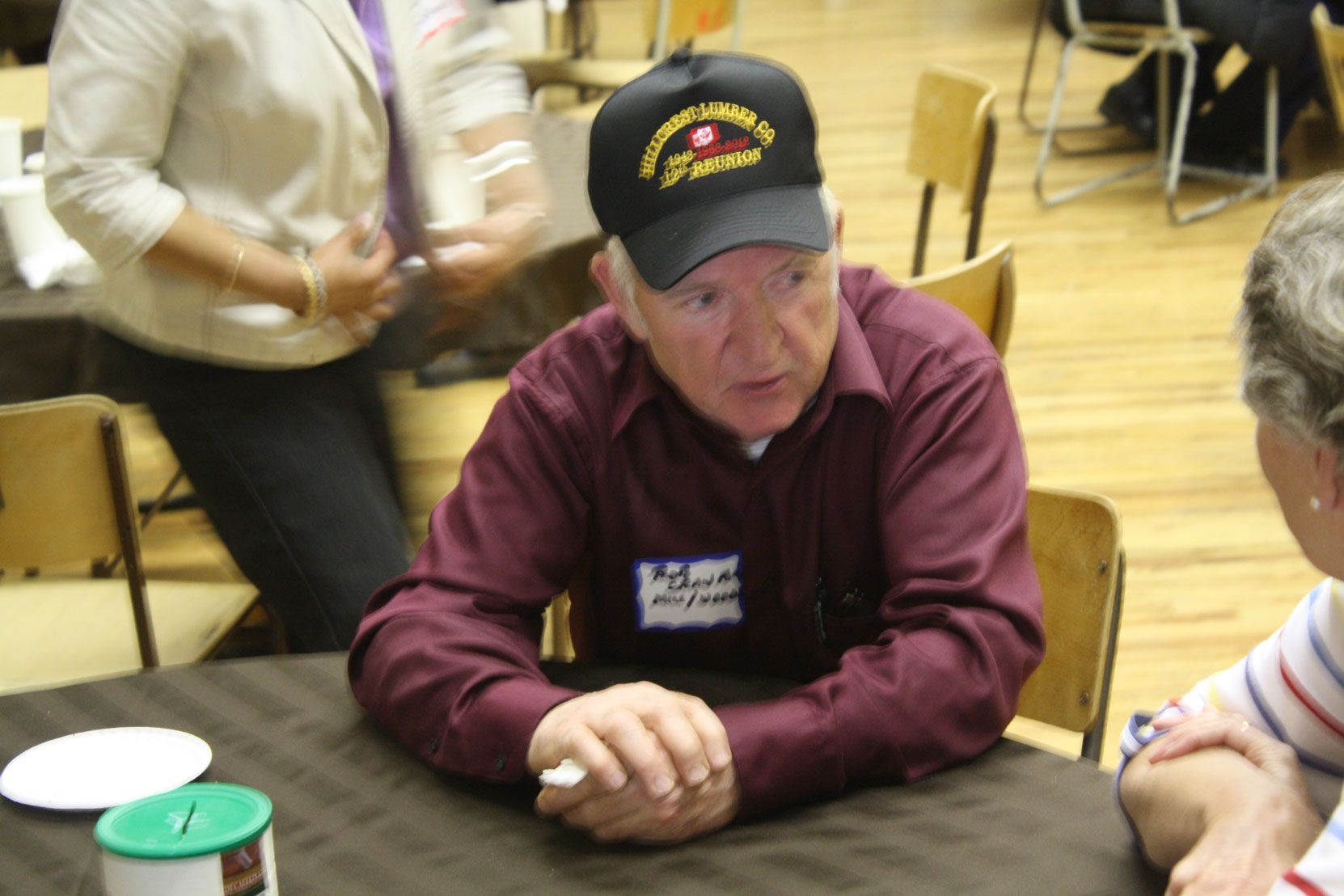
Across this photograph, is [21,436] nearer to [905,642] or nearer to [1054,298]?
[905,642]

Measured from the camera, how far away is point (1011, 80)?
7496 mm

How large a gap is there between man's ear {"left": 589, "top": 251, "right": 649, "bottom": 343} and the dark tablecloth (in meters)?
0.52

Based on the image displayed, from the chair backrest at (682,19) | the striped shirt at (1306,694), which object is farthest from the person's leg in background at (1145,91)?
the striped shirt at (1306,694)

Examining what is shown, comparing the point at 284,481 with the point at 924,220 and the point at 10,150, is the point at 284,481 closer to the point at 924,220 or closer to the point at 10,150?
the point at 10,150

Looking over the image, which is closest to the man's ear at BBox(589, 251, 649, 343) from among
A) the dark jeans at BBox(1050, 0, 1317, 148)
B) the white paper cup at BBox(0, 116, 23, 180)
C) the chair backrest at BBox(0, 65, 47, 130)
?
the white paper cup at BBox(0, 116, 23, 180)

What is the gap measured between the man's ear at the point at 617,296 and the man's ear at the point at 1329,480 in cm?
75

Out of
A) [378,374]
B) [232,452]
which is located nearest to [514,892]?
[232,452]

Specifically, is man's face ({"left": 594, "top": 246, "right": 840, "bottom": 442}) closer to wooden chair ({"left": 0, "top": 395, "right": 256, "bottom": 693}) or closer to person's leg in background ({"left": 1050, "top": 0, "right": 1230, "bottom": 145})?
wooden chair ({"left": 0, "top": 395, "right": 256, "bottom": 693})

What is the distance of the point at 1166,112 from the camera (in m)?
5.63

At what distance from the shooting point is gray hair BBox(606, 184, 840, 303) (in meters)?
1.44

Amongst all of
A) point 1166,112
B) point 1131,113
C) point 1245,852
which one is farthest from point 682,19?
point 1245,852

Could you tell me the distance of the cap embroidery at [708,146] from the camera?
137 cm

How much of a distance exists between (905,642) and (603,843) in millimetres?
363

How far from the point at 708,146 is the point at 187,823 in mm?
837
